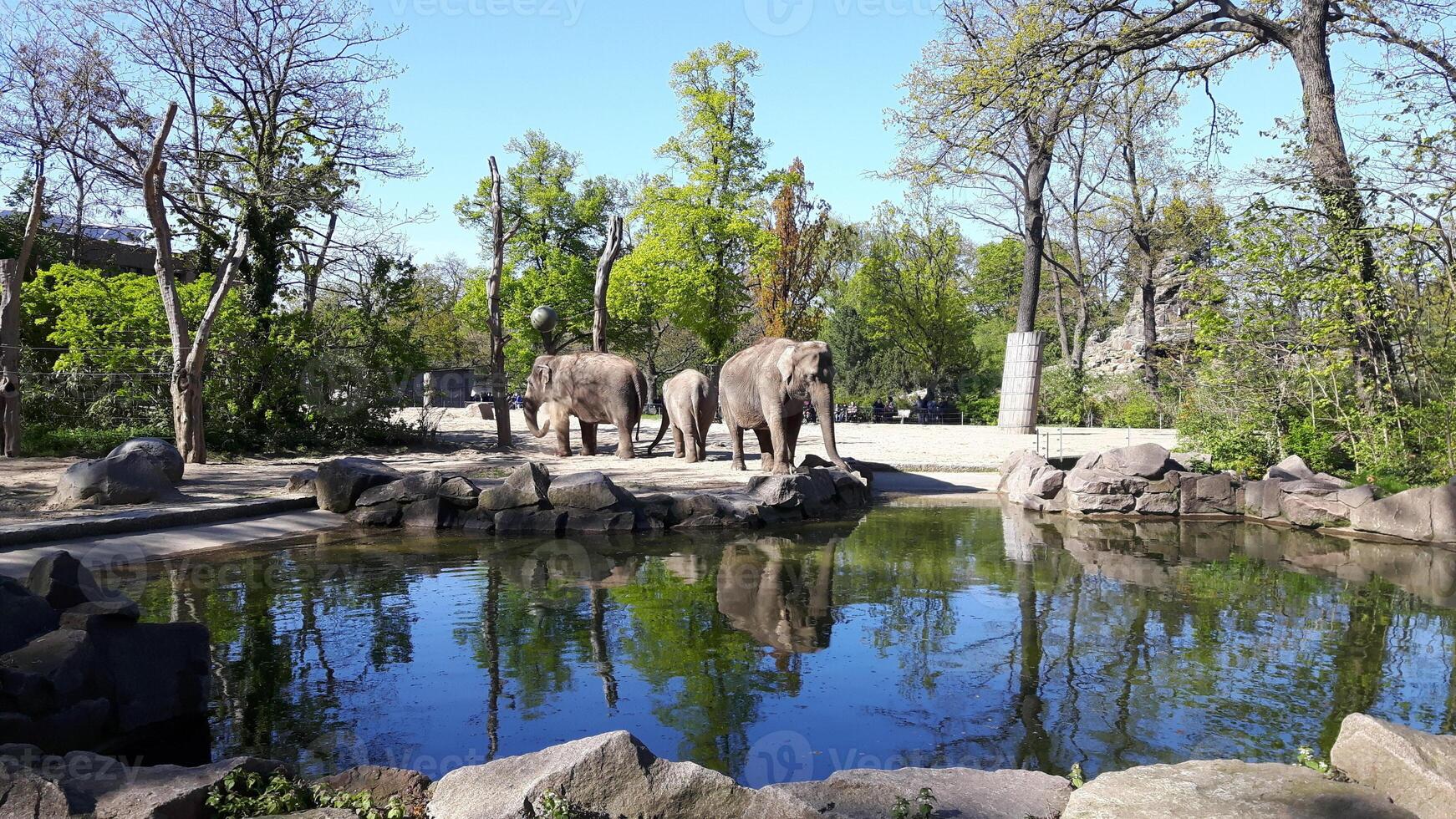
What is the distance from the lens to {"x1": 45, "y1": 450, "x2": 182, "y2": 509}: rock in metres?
11.4

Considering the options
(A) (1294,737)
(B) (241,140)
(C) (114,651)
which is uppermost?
(B) (241,140)

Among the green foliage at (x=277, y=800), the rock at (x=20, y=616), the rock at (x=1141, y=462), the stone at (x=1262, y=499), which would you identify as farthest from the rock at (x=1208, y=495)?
the rock at (x=20, y=616)

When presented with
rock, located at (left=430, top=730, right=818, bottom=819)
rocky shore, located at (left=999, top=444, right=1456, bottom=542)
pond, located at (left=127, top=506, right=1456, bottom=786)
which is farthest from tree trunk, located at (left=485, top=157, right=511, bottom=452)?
rock, located at (left=430, top=730, right=818, bottom=819)

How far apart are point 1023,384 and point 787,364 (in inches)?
482

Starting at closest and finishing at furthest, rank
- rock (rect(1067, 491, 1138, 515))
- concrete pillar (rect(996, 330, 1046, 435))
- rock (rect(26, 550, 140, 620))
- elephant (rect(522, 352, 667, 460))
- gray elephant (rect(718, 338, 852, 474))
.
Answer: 1. rock (rect(26, 550, 140, 620))
2. rock (rect(1067, 491, 1138, 515))
3. gray elephant (rect(718, 338, 852, 474))
4. elephant (rect(522, 352, 667, 460))
5. concrete pillar (rect(996, 330, 1046, 435))

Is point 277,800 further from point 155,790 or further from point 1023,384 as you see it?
point 1023,384

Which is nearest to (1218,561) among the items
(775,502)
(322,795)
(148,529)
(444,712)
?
(775,502)

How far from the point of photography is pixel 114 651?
5047 millimetres

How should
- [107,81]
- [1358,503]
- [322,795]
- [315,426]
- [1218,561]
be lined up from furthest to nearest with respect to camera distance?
[315,426] < [107,81] < [1358,503] < [1218,561] < [322,795]

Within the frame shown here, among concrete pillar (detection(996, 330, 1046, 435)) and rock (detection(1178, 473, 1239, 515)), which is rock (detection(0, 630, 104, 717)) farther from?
concrete pillar (detection(996, 330, 1046, 435))

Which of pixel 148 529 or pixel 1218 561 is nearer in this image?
pixel 1218 561

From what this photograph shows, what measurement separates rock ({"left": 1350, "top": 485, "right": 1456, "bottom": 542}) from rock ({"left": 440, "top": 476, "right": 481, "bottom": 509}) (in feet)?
34.6

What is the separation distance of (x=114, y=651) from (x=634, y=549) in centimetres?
578

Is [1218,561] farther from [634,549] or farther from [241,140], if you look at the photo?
[241,140]
